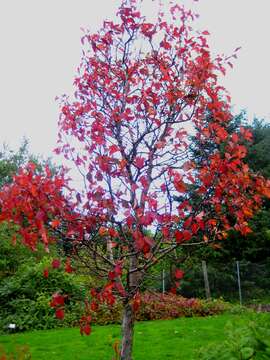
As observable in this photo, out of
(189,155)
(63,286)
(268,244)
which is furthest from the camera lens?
(268,244)

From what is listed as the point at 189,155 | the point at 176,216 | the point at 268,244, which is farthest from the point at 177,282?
the point at 268,244

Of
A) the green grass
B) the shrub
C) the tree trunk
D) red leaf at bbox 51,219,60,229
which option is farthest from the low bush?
red leaf at bbox 51,219,60,229

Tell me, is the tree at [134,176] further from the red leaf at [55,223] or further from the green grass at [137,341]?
the green grass at [137,341]

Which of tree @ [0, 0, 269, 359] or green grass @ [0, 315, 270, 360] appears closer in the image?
tree @ [0, 0, 269, 359]

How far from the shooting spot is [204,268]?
538 inches

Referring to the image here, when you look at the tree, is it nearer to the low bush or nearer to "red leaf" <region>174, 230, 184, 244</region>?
"red leaf" <region>174, 230, 184, 244</region>

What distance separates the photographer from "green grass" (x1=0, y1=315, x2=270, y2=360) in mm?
6242

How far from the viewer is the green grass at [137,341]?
20.5 ft

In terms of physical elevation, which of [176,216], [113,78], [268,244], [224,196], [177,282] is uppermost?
[268,244]

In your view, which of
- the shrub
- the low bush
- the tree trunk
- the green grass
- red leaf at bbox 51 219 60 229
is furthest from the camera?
the low bush

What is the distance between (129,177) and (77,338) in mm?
5952

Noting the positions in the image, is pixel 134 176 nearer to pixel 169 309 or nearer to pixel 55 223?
pixel 55 223

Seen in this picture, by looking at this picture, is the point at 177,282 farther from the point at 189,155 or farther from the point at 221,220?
the point at 189,155

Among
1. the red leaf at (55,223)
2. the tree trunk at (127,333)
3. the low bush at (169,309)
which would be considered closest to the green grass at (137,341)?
the low bush at (169,309)
